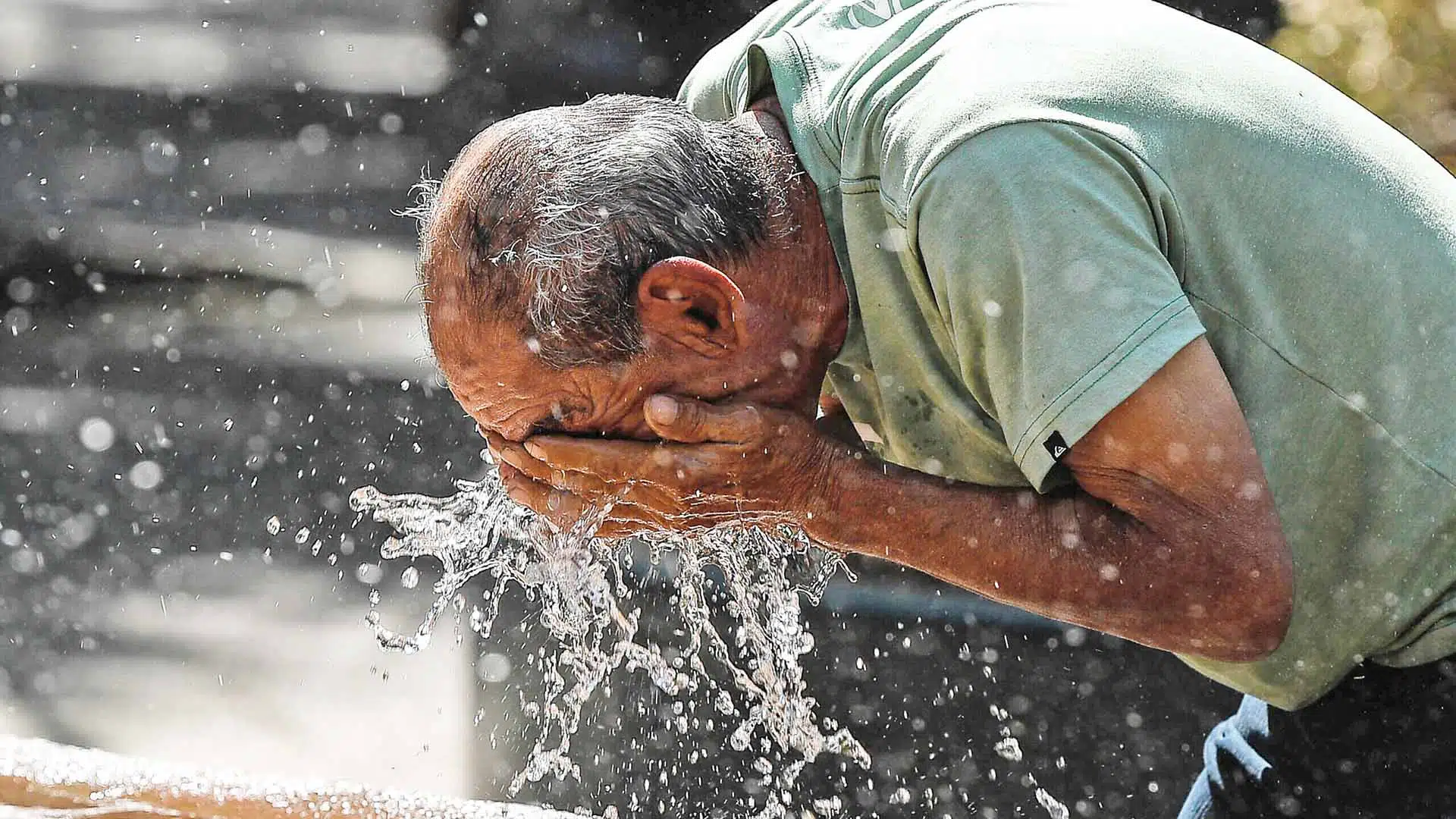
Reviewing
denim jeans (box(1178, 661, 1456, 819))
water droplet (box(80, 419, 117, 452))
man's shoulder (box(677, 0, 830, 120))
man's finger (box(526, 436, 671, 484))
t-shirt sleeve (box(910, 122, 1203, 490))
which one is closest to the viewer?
t-shirt sleeve (box(910, 122, 1203, 490))

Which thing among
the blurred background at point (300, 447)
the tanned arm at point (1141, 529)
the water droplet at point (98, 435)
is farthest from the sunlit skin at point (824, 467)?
the water droplet at point (98, 435)

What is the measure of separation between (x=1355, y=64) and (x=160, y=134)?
→ 186 inches

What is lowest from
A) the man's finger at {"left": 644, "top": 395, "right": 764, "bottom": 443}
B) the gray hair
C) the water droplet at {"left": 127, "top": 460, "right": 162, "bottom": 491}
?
the water droplet at {"left": 127, "top": 460, "right": 162, "bottom": 491}

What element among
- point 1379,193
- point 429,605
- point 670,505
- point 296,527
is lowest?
point 429,605

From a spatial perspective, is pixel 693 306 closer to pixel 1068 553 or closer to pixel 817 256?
pixel 817 256

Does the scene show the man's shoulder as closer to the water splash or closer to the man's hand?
the man's hand

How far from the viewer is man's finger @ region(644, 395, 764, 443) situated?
1916 millimetres

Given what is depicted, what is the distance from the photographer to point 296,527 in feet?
17.9

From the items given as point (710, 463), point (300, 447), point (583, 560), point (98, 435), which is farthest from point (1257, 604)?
point (98, 435)

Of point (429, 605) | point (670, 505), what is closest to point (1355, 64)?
point (670, 505)

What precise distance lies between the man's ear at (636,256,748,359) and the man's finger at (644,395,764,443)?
9 centimetres

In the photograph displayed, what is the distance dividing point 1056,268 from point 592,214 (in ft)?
2.21

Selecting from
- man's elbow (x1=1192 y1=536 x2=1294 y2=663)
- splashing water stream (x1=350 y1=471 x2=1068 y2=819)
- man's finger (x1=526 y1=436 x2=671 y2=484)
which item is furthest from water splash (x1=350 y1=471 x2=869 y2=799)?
man's elbow (x1=1192 y1=536 x2=1294 y2=663)

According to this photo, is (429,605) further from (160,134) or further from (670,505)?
(670,505)
